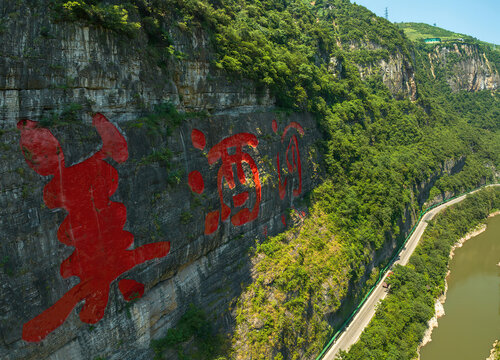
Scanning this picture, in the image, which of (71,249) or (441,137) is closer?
(71,249)

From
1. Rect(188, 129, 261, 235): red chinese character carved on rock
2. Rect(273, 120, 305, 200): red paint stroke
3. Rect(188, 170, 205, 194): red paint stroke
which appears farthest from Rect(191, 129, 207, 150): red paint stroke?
Rect(273, 120, 305, 200): red paint stroke

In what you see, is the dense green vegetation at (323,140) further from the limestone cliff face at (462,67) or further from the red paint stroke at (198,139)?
the limestone cliff face at (462,67)

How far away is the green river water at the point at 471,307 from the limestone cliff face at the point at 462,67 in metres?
43.9

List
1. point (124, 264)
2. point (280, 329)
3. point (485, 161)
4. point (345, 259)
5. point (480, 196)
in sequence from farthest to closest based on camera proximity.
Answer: point (485, 161)
point (480, 196)
point (345, 259)
point (280, 329)
point (124, 264)

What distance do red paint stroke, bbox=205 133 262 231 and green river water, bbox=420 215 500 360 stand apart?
46.0 ft

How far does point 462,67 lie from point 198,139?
72677mm

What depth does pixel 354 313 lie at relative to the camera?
19.7 metres

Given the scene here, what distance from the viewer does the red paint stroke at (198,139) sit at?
13.3 meters

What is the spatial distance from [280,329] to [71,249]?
9788mm

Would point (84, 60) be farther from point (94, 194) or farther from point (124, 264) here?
point (124, 264)

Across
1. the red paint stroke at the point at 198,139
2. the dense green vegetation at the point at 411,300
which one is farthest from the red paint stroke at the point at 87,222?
the dense green vegetation at the point at 411,300

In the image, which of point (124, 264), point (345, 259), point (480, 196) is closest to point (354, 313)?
point (345, 259)

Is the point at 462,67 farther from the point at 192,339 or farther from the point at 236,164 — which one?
the point at 192,339

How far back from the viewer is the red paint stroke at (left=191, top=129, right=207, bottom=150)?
43.8 feet
